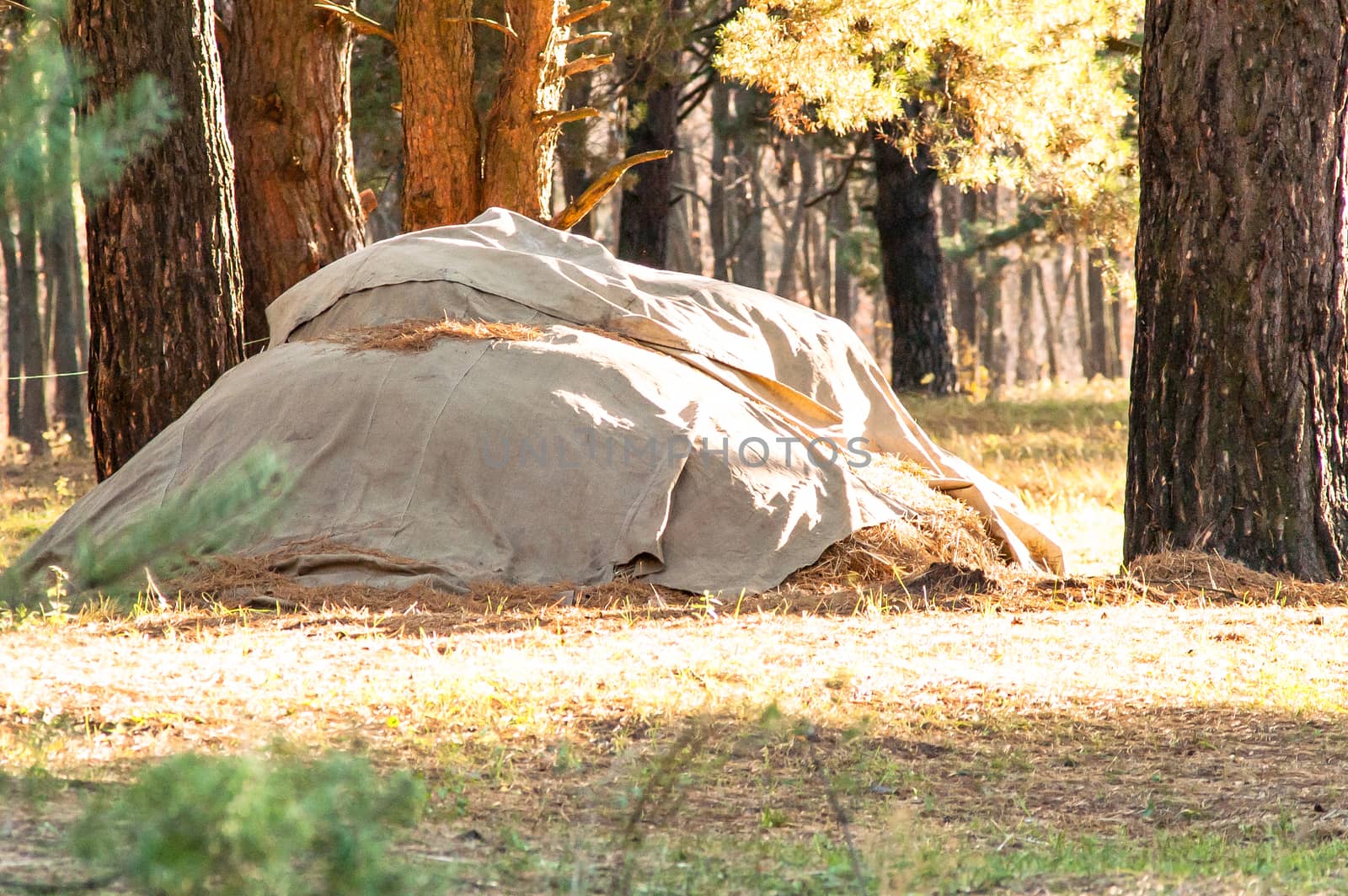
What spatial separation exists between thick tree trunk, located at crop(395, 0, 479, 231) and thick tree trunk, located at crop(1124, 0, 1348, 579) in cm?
518

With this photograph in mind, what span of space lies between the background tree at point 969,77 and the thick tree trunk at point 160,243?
4.99 m

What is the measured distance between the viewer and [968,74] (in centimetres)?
1236

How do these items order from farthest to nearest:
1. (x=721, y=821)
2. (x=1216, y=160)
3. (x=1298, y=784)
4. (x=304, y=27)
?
(x=304, y=27) < (x=1216, y=160) < (x=1298, y=784) < (x=721, y=821)

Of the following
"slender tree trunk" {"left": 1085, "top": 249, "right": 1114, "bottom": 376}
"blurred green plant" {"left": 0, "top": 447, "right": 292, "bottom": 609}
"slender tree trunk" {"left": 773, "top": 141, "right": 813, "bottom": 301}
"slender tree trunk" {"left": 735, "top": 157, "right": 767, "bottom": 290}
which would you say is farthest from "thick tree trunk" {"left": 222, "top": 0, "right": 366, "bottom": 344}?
"slender tree trunk" {"left": 1085, "top": 249, "right": 1114, "bottom": 376}

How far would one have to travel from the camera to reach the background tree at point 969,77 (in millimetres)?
11273

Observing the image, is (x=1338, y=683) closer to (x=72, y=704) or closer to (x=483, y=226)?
(x=72, y=704)

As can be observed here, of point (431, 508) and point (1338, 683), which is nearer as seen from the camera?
point (1338, 683)

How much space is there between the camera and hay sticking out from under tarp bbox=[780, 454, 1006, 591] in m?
6.39

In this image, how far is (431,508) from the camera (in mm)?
6355

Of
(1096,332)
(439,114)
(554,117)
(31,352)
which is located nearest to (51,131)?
(439,114)

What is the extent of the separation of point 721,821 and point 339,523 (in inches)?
142

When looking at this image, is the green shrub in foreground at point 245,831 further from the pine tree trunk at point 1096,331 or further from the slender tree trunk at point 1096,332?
A: the pine tree trunk at point 1096,331

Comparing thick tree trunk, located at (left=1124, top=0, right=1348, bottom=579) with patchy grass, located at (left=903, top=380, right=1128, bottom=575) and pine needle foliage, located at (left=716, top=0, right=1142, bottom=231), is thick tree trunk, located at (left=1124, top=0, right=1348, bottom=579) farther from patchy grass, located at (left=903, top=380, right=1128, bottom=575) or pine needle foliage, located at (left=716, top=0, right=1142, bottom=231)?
pine needle foliage, located at (left=716, top=0, right=1142, bottom=231)

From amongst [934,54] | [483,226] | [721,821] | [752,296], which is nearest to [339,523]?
[483,226]
